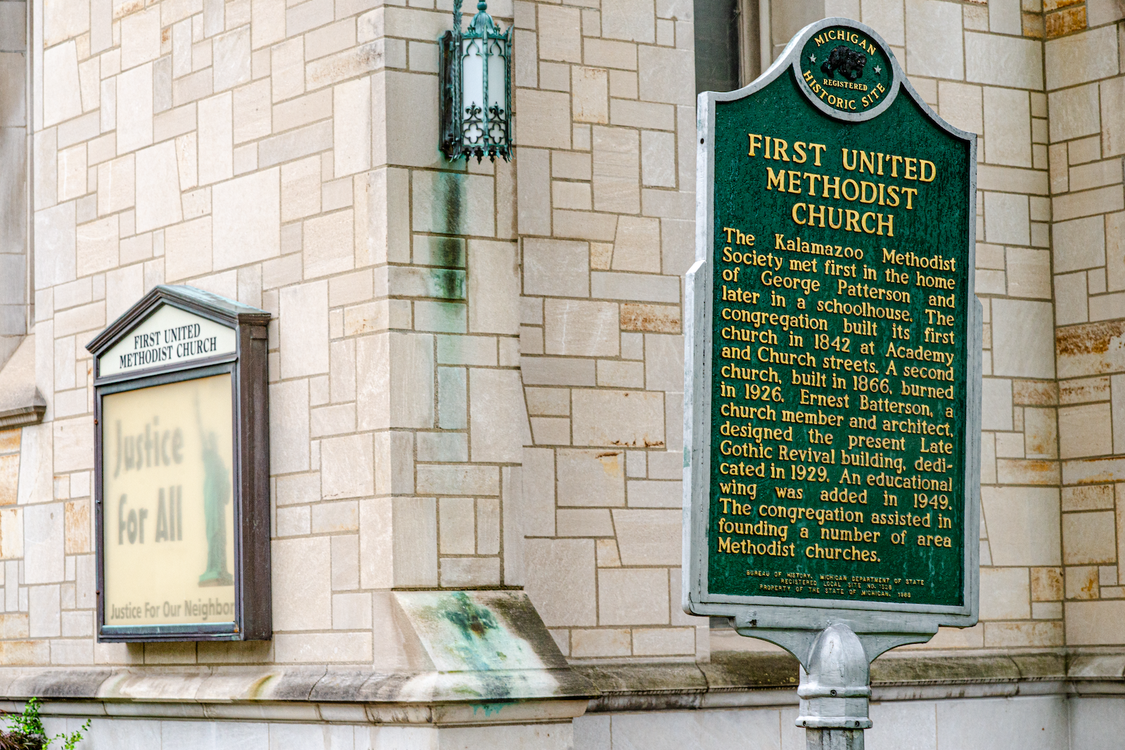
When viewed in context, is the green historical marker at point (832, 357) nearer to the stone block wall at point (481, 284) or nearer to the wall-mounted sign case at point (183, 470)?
the stone block wall at point (481, 284)

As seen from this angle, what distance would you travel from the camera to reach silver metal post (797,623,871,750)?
539 centimetres

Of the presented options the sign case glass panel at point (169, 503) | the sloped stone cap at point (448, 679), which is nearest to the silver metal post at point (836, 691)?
the sloped stone cap at point (448, 679)

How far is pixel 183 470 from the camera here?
8.30m

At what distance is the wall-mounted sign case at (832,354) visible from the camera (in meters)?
5.32

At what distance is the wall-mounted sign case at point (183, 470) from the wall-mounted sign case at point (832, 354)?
10.8 feet

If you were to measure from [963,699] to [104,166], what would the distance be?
5477 millimetres

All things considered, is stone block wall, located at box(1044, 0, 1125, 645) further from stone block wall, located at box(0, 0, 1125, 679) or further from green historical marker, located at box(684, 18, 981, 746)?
green historical marker, located at box(684, 18, 981, 746)

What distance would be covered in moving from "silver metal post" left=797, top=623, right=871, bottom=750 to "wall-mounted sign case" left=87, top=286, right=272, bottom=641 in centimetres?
331

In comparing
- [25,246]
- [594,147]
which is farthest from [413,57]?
[25,246]

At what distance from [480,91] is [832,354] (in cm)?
261

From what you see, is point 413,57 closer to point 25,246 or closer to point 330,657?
point 330,657

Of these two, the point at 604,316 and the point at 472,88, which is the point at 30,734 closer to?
the point at 604,316

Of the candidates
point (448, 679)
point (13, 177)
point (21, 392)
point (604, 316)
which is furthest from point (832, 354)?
point (13, 177)

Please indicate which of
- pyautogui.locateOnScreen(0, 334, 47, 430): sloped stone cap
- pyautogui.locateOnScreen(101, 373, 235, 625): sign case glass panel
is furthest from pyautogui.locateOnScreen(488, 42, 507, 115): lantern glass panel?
pyautogui.locateOnScreen(0, 334, 47, 430): sloped stone cap
